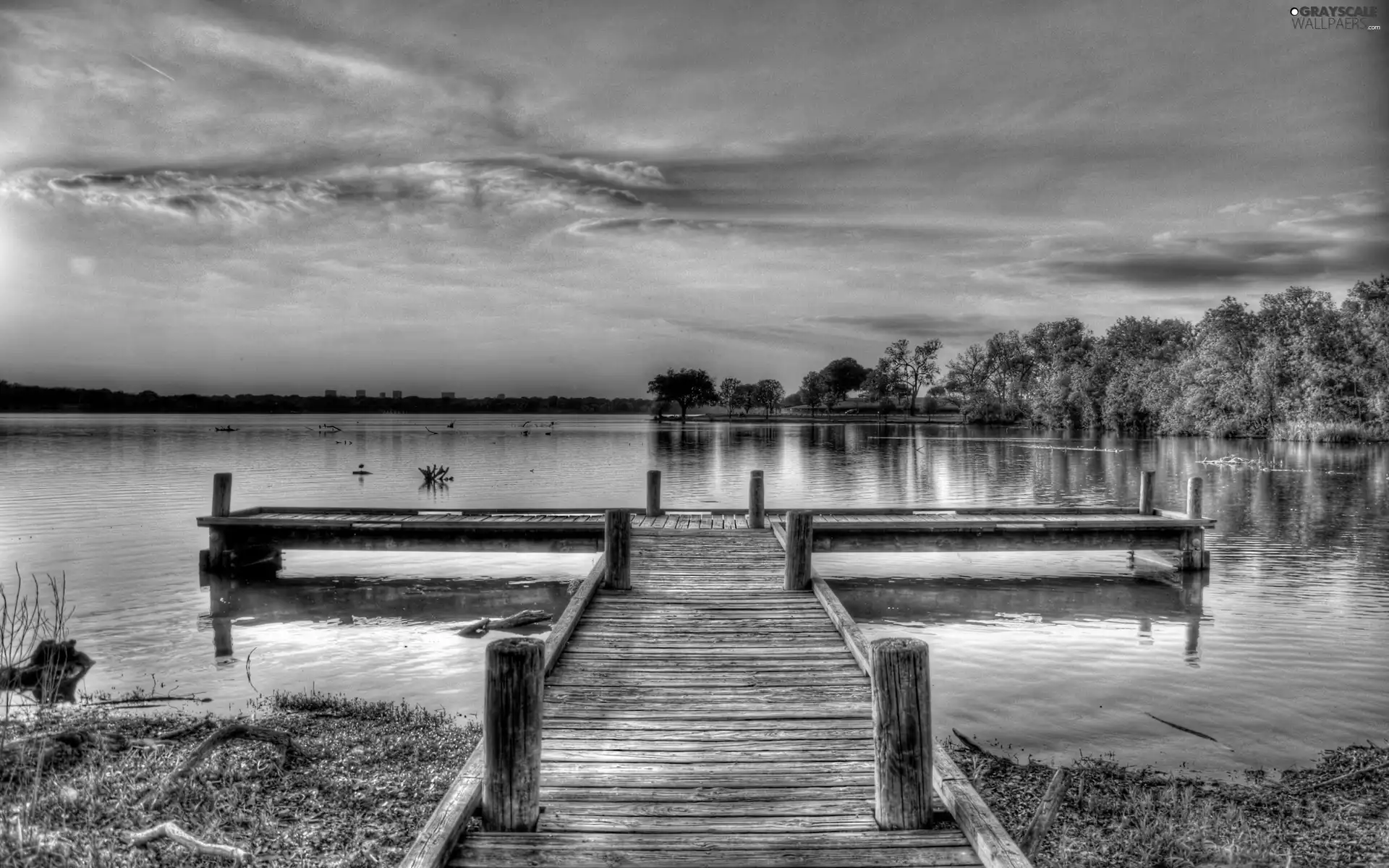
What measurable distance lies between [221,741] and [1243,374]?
8419cm

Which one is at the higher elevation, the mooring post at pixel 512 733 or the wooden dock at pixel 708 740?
the mooring post at pixel 512 733

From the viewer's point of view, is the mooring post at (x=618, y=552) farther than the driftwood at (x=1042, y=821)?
Yes

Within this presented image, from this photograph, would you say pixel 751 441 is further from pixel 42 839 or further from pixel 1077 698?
pixel 42 839

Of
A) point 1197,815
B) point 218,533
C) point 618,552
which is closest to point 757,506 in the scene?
point 618,552

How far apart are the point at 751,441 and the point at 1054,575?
222 feet

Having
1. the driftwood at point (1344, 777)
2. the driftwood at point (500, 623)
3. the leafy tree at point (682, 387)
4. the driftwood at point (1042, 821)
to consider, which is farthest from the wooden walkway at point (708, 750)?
the leafy tree at point (682, 387)

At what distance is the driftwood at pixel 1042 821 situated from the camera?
17.5ft

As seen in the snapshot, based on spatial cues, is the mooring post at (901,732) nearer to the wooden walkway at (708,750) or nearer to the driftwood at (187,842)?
the wooden walkway at (708,750)

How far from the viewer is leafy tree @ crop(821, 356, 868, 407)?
197500 mm

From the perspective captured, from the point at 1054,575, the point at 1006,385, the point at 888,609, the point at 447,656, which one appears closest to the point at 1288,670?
the point at 888,609

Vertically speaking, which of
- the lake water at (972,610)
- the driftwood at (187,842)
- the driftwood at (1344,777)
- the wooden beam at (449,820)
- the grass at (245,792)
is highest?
the wooden beam at (449,820)

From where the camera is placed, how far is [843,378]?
19788cm

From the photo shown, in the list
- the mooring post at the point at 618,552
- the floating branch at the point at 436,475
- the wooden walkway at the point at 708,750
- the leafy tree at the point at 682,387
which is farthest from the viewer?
the leafy tree at the point at 682,387

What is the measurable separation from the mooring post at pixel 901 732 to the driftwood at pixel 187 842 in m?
3.91
